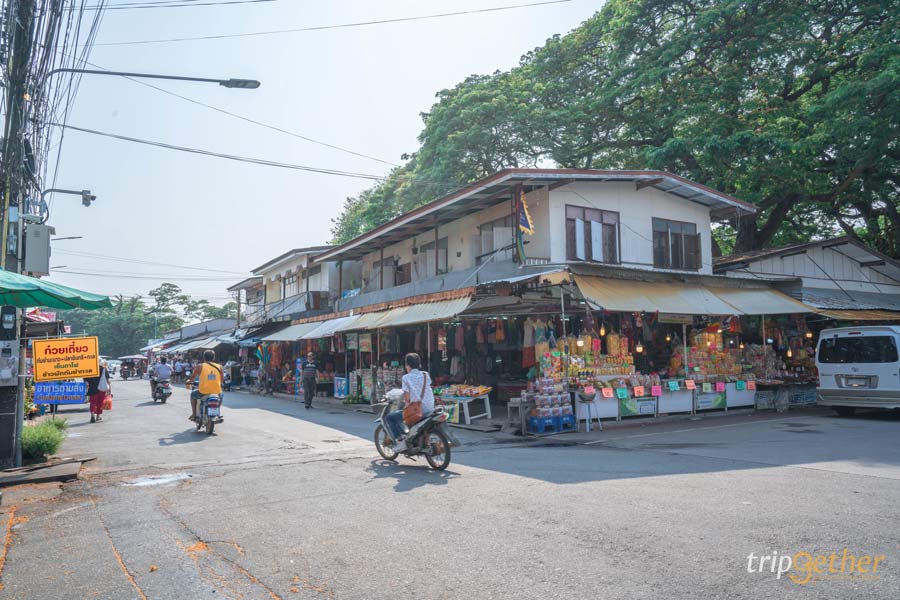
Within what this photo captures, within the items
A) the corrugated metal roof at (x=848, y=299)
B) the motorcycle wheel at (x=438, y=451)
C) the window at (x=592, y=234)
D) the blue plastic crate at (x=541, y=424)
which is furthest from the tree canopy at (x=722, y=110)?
the motorcycle wheel at (x=438, y=451)

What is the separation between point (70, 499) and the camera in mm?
7148

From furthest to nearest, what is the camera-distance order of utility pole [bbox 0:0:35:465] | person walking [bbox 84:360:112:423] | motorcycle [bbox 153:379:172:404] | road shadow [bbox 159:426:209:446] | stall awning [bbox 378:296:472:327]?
motorcycle [bbox 153:379:172:404], person walking [bbox 84:360:112:423], stall awning [bbox 378:296:472:327], road shadow [bbox 159:426:209:446], utility pole [bbox 0:0:35:465]

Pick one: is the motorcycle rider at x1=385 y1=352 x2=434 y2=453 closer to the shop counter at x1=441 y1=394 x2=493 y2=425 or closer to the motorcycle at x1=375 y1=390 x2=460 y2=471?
the motorcycle at x1=375 y1=390 x2=460 y2=471

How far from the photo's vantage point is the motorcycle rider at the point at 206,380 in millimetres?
12695

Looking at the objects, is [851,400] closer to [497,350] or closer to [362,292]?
[497,350]

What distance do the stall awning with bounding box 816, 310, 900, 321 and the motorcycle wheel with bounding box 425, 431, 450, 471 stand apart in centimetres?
1329

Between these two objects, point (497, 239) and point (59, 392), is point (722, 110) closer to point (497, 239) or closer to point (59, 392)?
point (497, 239)

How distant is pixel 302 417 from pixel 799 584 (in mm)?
14480

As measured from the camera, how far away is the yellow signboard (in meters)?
9.07

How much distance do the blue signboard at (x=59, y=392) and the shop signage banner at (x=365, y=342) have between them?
8.45 metres

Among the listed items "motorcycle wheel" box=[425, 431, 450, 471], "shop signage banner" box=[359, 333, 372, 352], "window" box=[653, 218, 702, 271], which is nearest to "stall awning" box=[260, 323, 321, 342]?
"shop signage banner" box=[359, 333, 372, 352]

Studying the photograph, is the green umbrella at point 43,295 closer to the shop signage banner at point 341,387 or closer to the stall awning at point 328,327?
the stall awning at point 328,327

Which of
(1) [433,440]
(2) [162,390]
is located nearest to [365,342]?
(2) [162,390]

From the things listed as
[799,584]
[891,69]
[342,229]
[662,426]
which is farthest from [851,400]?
[342,229]
